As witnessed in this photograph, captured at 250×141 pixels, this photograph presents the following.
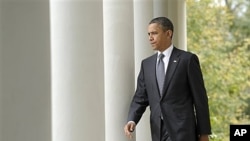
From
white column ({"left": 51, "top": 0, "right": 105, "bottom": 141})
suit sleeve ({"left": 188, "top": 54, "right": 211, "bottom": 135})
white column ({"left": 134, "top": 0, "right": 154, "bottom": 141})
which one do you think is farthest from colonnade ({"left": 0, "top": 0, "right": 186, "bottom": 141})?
suit sleeve ({"left": 188, "top": 54, "right": 211, "bottom": 135})

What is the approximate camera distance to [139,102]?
413cm

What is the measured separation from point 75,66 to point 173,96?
0.99 meters

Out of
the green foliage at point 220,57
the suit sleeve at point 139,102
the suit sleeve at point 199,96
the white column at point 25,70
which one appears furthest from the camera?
the green foliage at point 220,57

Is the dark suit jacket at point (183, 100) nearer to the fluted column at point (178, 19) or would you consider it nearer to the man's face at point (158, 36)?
the man's face at point (158, 36)

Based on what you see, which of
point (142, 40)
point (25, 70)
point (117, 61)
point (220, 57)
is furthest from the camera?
point (220, 57)

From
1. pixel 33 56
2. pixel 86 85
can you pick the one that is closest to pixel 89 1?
pixel 86 85

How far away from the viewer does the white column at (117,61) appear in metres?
4.00

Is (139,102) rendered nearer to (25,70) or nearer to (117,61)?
(117,61)

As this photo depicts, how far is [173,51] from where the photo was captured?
161 inches

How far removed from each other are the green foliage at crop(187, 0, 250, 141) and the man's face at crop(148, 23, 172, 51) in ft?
33.1

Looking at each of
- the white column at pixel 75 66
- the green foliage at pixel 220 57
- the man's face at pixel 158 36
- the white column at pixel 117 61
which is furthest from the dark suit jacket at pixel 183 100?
the green foliage at pixel 220 57

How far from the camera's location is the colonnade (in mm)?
2545

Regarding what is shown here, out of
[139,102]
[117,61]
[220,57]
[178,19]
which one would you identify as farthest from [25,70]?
[220,57]

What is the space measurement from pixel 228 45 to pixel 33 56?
11920 millimetres
